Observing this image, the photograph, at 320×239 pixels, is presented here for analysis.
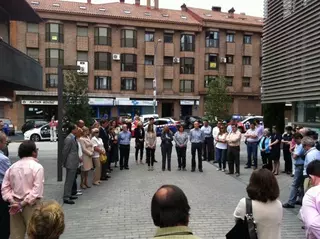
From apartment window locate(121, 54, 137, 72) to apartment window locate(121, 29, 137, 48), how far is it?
1.33m

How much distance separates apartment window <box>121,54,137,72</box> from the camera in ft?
148

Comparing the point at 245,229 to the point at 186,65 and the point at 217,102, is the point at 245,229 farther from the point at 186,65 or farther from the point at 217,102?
the point at 186,65

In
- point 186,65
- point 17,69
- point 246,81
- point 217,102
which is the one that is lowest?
point 217,102

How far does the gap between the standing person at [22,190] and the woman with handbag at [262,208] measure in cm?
268

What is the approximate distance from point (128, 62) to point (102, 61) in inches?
127

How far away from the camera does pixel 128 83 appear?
4566 centimetres

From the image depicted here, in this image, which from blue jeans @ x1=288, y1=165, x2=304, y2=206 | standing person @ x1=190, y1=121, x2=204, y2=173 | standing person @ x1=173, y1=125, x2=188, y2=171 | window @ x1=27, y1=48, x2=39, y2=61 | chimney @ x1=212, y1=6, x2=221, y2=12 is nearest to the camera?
blue jeans @ x1=288, y1=165, x2=304, y2=206

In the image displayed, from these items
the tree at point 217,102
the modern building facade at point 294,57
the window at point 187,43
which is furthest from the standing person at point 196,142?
the window at point 187,43

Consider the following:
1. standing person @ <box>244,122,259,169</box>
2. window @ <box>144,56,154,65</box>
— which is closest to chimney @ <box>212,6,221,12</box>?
window @ <box>144,56,154,65</box>

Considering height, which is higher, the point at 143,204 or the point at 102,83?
the point at 102,83

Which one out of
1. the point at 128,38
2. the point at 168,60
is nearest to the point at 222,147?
the point at 128,38

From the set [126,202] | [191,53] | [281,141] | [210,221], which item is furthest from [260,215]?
[191,53]

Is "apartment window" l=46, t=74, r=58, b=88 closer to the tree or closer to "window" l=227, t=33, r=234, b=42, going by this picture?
"window" l=227, t=33, r=234, b=42

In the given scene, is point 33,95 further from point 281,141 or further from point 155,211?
point 155,211
